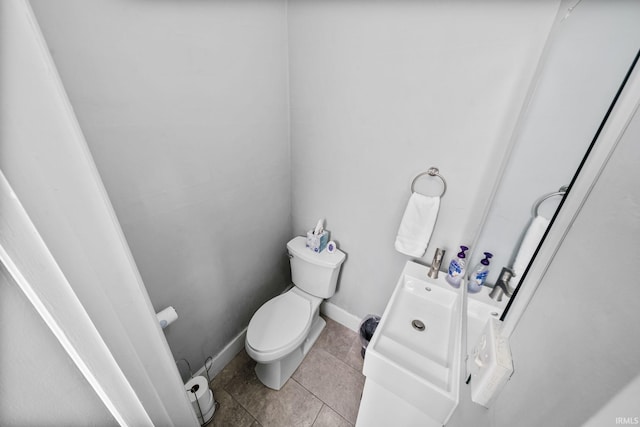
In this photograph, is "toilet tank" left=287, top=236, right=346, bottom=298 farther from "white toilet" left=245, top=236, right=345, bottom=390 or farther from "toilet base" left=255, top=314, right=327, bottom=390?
"toilet base" left=255, top=314, right=327, bottom=390

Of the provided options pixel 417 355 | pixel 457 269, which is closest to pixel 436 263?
pixel 457 269

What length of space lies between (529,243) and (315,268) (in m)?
1.13

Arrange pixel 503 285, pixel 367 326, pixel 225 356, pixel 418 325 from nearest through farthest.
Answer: pixel 503 285 < pixel 418 325 < pixel 225 356 < pixel 367 326

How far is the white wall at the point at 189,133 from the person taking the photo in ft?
2.40

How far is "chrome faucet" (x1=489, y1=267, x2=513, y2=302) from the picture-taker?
0.78m

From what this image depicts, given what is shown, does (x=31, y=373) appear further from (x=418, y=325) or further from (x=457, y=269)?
(x=457, y=269)

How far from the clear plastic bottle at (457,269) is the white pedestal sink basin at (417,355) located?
0.04 m

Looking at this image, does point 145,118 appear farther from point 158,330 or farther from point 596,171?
point 596,171

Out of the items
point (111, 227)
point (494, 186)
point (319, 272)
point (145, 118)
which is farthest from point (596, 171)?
point (319, 272)

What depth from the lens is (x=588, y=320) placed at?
1.04 feet

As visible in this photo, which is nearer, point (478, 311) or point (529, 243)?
point (529, 243)

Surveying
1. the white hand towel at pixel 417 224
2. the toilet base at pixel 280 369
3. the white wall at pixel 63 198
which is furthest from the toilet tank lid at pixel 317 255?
the white wall at pixel 63 198

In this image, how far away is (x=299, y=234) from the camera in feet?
5.87

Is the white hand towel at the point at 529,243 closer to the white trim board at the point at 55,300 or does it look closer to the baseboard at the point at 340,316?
the white trim board at the point at 55,300
